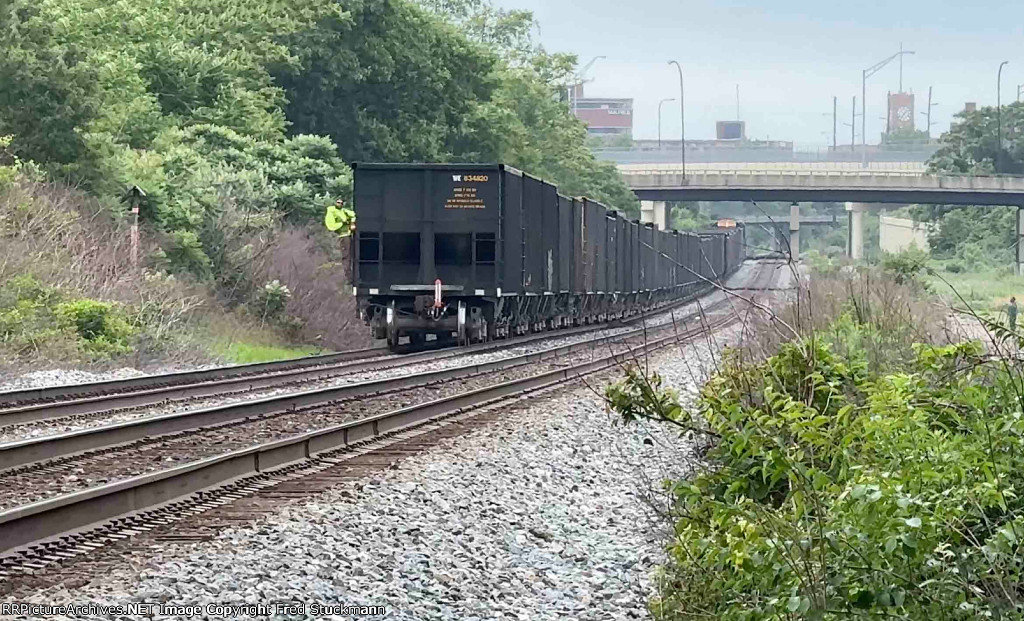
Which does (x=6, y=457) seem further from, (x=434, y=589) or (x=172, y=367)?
(x=172, y=367)

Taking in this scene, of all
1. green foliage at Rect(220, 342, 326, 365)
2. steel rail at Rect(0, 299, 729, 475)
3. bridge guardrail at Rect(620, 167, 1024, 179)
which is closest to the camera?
steel rail at Rect(0, 299, 729, 475)

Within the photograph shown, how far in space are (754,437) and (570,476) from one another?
5.18m

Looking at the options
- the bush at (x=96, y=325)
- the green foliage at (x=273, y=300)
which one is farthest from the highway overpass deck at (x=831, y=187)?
the bush at (x=96, y=325)

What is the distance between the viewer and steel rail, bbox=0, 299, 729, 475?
1128 cm

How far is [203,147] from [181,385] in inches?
836

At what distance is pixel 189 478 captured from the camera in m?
9.66

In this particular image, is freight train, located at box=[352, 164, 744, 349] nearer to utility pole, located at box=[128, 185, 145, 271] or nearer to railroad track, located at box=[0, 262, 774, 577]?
utility pole, located at box=[128, 185, 145, 271]

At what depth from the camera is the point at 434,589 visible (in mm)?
7492

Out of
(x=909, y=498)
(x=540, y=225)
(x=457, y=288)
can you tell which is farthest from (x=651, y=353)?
(x=909, y=498)

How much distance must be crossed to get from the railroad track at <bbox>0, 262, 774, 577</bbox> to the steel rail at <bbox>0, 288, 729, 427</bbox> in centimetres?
177

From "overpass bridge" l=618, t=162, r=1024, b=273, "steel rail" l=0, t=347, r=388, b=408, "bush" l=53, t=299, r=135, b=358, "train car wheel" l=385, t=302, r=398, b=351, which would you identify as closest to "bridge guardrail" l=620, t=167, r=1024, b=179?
"overpass bridge" l=618, t=162, r=1024, b=273

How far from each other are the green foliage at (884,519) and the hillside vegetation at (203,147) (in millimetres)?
16234

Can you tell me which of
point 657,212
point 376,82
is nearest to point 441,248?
Result: point 376,82

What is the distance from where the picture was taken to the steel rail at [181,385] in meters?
14.8
